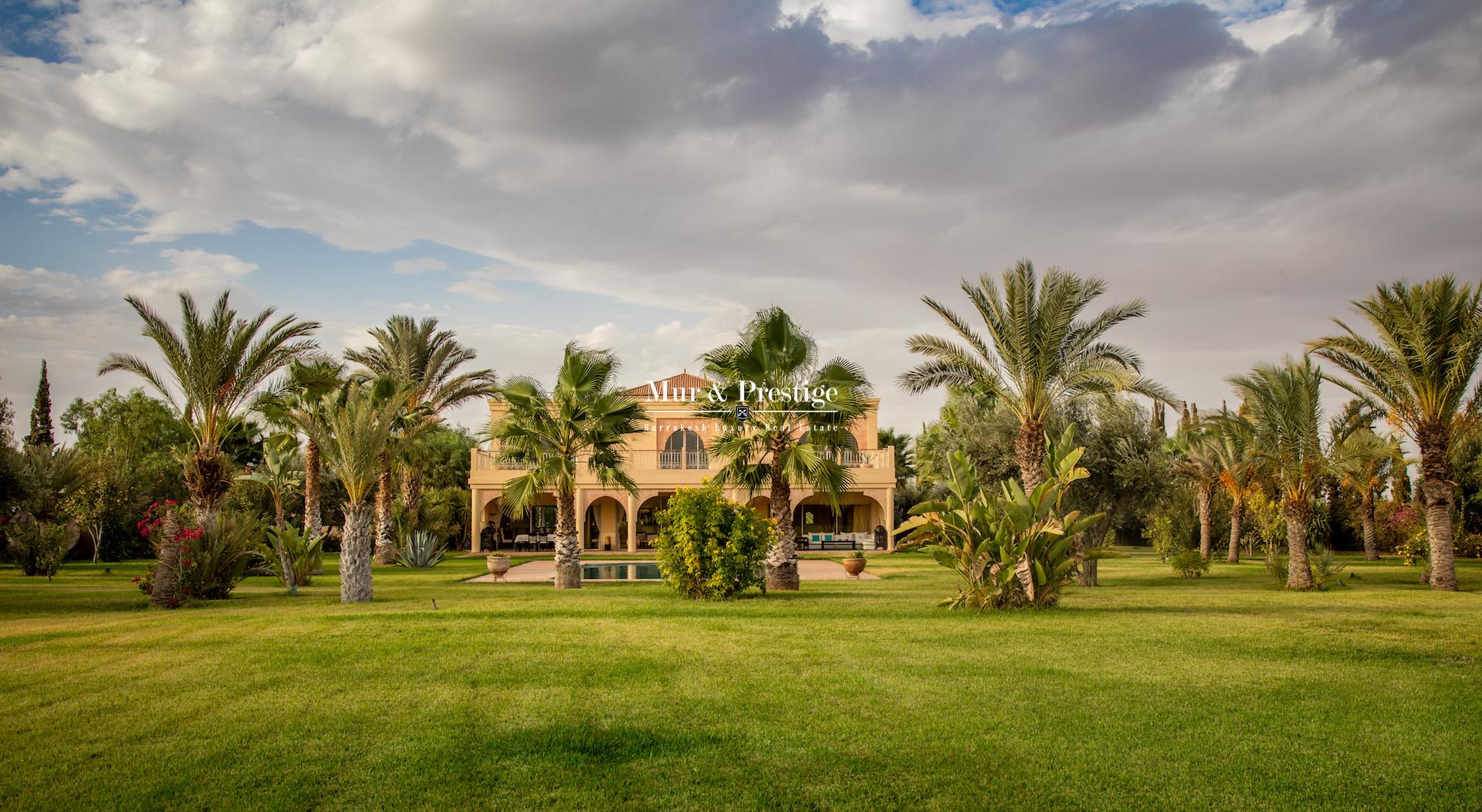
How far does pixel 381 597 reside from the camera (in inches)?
557

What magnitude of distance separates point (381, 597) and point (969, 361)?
10.2m

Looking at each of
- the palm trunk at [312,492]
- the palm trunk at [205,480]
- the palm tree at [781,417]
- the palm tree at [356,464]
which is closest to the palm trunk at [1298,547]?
the palm tree at [781,417]

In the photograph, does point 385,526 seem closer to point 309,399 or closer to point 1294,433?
point 309,399

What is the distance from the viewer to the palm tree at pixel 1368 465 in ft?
57.9

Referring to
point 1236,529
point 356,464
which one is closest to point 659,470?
point 356,464

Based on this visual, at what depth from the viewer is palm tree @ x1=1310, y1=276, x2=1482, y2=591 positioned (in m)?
15.6

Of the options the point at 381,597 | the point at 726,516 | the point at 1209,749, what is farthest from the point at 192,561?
the point at 1209,749

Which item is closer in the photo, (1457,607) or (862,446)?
(1457,607)

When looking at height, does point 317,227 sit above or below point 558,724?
above

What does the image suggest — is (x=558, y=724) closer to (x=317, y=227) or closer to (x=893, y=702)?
(x=893, y=702)

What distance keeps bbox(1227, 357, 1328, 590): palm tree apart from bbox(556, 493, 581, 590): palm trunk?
→ 13002 millimetres

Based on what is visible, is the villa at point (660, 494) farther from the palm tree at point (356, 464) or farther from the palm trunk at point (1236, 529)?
the palm tree at point (356, 464)

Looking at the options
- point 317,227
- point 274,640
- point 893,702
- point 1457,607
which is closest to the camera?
point 893,702

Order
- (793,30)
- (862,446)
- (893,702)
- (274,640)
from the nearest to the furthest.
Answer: (893,702), (274,640), (793,30), (862,446)
